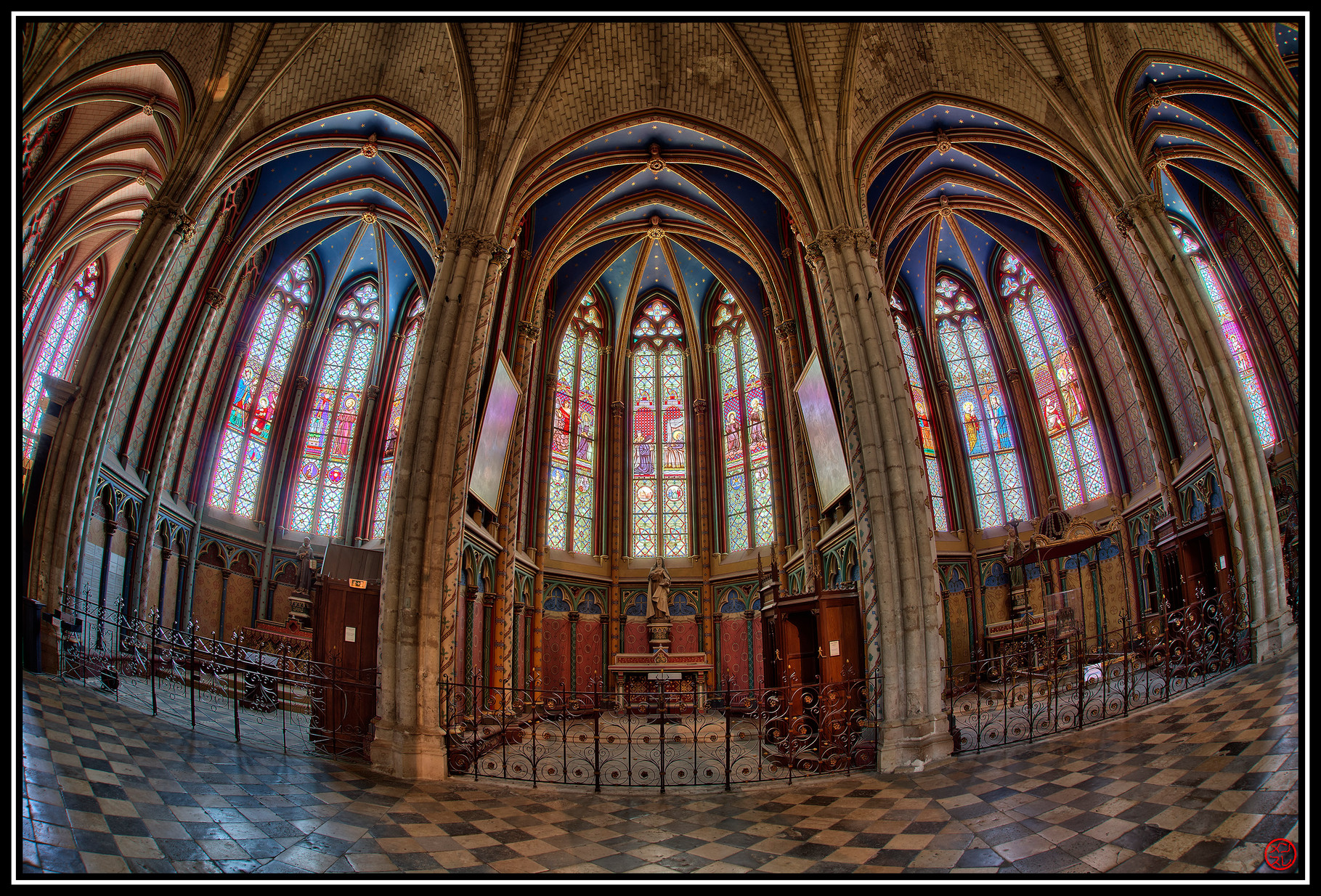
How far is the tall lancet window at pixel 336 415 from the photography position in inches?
779

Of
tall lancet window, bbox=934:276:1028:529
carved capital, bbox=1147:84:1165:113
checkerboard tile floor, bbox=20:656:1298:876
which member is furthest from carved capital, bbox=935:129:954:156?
checkerboard tile floor, bbox=20:656:1298:876

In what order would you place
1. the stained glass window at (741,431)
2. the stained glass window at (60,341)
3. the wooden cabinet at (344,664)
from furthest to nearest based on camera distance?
the stained glass window at (741,431)
the stained glass window at (60,341)
the wooden cabinet at (344,664)

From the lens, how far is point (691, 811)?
6734mm

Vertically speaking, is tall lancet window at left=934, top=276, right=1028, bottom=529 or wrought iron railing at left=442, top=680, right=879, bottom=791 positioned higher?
tall lancet window at left=934, top=276, right=1028, bottom=529

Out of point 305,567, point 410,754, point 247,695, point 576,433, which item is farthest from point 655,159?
point 305,567

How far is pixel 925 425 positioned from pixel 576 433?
35.4 ft

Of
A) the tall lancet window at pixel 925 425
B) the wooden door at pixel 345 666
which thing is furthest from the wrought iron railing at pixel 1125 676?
the tall lancet window at pixel 925 425

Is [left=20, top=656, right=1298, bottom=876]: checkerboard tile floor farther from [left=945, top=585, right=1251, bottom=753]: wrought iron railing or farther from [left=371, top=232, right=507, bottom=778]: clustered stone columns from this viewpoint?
[left=371, top=232, right=507, bottom=778]: clustered stone columns

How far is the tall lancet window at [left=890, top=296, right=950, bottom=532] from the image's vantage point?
19.2 m

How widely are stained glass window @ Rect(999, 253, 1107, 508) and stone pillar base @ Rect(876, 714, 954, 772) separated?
40.6ft

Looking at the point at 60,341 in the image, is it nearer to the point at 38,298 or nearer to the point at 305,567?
the point at 38,298

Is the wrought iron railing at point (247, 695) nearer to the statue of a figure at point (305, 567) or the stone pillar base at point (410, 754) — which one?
the stone pillar base at point (410, 754)

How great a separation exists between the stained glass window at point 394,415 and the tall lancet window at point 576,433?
4.67 meters

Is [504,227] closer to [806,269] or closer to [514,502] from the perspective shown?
[514,502]
